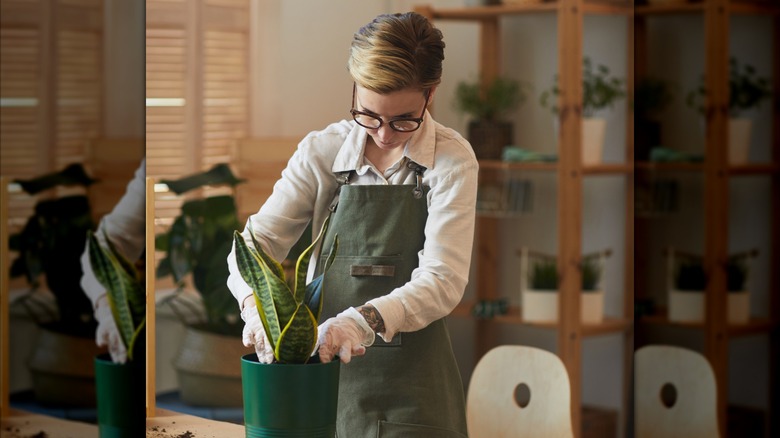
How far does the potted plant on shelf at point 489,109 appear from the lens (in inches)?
51.5

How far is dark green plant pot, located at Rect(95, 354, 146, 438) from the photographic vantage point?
5.32ft

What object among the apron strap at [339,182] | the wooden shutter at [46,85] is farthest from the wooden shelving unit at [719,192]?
the wooden shutter at [46,85]

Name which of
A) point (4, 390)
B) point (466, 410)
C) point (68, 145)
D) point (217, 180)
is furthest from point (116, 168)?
point (466, 410)

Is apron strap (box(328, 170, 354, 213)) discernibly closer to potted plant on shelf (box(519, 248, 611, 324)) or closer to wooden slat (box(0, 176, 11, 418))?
potted plant on shelf (box(519, 248, 611, 324))

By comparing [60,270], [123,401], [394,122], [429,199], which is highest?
[394,122]

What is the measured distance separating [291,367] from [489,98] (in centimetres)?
45

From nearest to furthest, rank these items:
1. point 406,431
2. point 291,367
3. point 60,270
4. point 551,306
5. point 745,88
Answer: point 291,367
point 406,431
point 745,88
point 551,306
point 60,270

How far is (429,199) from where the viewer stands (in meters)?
1.27

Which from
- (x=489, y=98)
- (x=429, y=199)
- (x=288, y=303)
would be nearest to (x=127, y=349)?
(x=288, y=303)

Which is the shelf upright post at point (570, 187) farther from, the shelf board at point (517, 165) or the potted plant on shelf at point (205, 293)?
the potted plant on shelf at point (205, 293)

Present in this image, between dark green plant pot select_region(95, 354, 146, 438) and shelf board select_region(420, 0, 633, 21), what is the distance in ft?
2.51

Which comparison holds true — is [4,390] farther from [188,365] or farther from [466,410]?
[466,410]

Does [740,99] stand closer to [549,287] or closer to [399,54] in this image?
[549,287]

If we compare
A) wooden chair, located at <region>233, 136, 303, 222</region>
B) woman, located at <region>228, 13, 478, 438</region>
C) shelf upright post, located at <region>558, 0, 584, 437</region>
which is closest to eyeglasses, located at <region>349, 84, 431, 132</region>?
woman, located at <region>228, 13, 478, 438</region>
